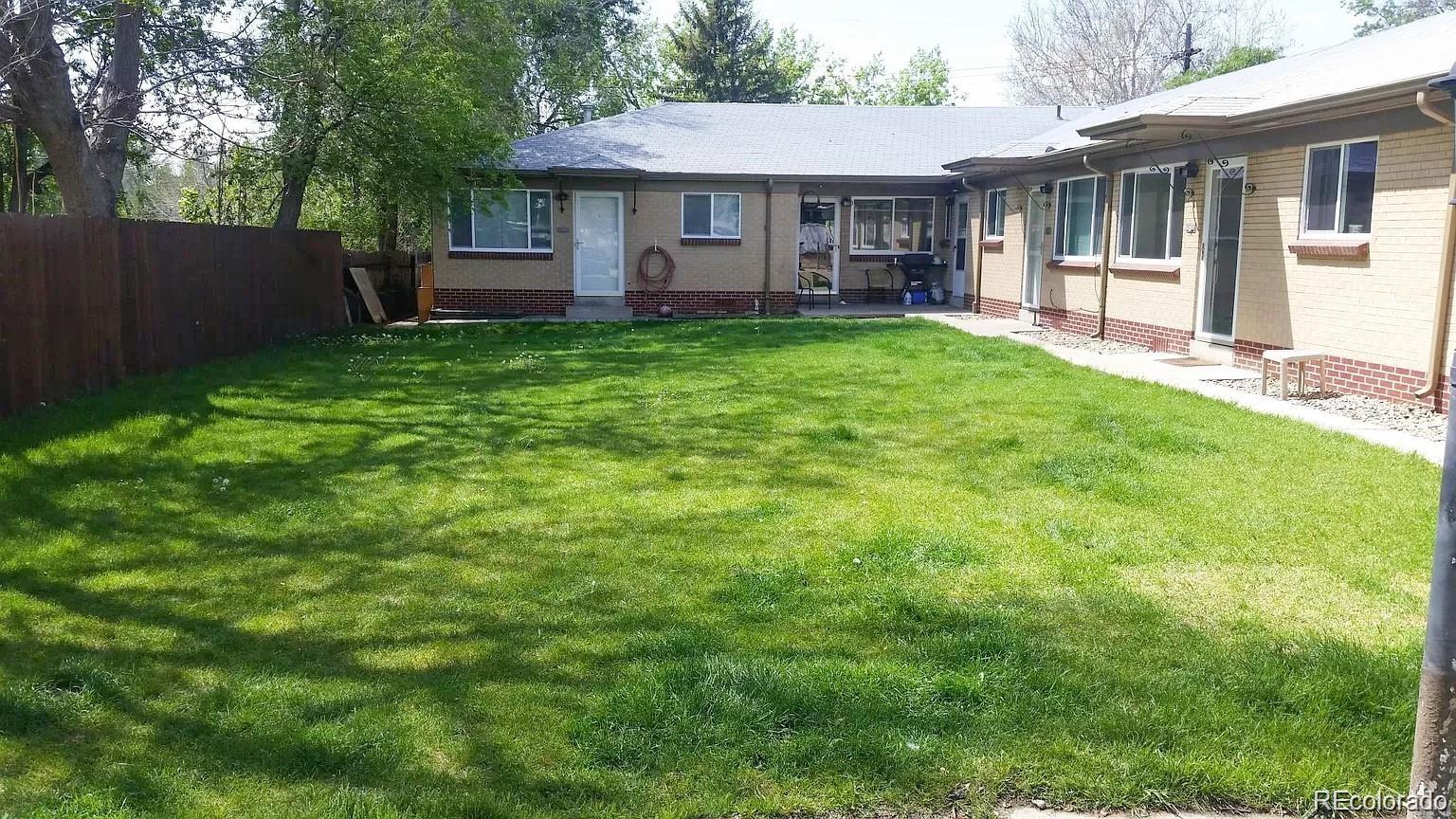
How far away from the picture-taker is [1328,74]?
10547mm

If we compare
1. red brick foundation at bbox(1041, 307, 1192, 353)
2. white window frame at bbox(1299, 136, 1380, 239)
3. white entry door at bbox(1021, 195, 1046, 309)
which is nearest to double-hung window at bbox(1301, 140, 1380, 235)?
white window frame at bbox(1299, 136, 1380, 239)

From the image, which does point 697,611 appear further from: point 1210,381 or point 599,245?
point 599,245

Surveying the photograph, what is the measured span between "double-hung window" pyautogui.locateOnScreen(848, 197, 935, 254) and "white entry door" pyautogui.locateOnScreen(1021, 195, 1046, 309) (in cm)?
525

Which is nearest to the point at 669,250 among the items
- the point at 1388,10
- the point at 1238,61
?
the point at 1238,61

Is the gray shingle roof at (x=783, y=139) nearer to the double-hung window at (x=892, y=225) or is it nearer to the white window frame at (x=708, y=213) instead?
the white window frame at (x=708, y=213)

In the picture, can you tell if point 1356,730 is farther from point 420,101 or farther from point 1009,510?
point 420,101

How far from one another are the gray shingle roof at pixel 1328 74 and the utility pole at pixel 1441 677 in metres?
7.11

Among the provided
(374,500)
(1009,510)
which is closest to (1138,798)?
(1009,510)

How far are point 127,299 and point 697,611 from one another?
27.1 feet

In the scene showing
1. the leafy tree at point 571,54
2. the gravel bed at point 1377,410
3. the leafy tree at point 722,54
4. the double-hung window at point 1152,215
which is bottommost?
the gravel bed at point 1377,410

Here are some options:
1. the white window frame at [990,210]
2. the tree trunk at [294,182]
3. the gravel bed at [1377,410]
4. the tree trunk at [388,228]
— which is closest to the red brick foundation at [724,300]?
the white window frame at [990,210]

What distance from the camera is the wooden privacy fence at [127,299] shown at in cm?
840

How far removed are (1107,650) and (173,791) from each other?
296 centimetres

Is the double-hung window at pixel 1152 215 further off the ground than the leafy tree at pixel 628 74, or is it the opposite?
the leafy tree at pixel 628 74
